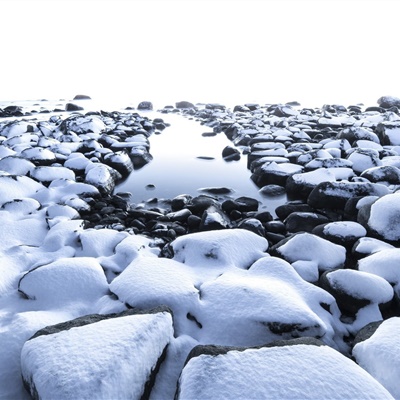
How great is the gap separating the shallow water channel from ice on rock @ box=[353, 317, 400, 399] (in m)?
3.23

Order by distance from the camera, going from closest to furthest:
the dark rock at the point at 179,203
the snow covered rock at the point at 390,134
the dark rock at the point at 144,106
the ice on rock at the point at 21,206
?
1. the ice on rock at the point at 21,206
2. the dark rock at the point at 179,203
3. the snow covered rock at the point at 390,134
4. the dark rock at the point at 144,106

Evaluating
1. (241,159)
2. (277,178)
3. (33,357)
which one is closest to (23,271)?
(33,357)

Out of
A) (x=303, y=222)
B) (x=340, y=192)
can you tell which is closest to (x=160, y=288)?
(x=303, y=222)

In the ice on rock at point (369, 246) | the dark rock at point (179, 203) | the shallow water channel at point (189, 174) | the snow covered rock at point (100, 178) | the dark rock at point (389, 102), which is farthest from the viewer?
the dark rock at point (389, 102)

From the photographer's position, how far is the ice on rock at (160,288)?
255cm

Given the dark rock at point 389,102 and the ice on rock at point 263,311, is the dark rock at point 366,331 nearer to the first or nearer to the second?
the ice on rock at point 263,311

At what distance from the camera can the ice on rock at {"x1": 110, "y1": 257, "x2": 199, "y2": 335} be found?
255cm

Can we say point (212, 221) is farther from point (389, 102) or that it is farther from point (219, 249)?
point (389, 102)

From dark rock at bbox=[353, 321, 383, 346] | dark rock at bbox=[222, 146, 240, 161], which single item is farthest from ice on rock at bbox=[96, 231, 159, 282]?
dark rock at bbox=[222, 146, 240, 161]

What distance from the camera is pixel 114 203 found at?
5422 millimetres

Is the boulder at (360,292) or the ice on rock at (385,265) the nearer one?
the boulder at (360,292)

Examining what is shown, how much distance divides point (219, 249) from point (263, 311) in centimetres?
111

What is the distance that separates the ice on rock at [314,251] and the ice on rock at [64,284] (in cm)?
199

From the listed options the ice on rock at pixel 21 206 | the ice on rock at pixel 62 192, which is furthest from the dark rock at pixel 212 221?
the ice on rock at pixel 21 206
